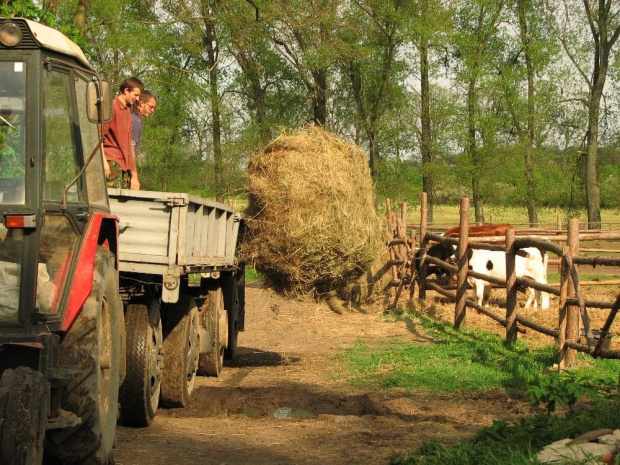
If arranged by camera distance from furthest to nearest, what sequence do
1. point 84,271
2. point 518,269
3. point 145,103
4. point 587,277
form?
point 587,277 < point 518,269 < point 145,103 < point 84,271

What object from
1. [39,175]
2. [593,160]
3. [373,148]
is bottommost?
[39,175]

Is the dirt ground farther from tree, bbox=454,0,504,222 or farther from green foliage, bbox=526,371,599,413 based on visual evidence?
tree, bbox=454,0,504,222

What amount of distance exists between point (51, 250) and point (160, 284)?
8.23 feet

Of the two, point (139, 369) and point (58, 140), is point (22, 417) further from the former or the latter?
point (139, 369)

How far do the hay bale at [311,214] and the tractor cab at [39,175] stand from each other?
14.4 feet

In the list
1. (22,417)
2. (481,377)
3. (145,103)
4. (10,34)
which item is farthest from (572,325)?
(22,417)

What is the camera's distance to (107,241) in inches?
261

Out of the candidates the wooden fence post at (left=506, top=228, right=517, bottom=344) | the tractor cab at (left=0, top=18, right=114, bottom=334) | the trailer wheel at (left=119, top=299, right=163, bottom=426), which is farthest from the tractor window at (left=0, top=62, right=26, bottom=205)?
the wooden fence post at (left=506, top=228, right=517, bottom=344)

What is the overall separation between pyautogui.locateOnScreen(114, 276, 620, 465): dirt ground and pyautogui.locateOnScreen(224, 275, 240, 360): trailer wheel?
0.28m

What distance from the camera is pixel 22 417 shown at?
14.5ft

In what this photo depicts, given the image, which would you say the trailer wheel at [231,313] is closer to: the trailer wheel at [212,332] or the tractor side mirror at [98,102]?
the trailer wheel at [212,332]

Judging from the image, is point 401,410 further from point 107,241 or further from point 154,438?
point 107,241

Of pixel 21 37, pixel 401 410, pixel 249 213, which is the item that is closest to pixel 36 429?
pixel 21 37

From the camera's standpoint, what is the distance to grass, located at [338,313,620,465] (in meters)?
5.84
